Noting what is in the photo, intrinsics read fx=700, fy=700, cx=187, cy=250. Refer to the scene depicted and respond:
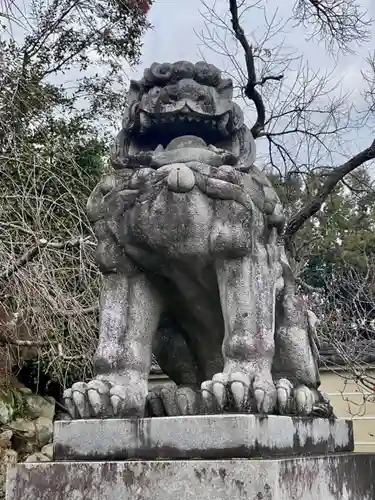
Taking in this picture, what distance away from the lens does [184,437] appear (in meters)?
1.97

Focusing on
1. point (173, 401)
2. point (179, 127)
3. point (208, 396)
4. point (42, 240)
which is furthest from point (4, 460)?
point (208, 396)

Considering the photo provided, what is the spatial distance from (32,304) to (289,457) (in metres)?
3.45

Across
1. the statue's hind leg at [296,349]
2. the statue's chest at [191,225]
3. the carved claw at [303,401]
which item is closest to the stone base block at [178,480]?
the carved claw at [303,401]

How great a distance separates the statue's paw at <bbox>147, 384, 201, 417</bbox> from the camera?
7.30 feet

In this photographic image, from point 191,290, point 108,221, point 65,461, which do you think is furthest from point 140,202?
point 65,461

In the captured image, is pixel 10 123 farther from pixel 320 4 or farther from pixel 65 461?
pixel 320 4

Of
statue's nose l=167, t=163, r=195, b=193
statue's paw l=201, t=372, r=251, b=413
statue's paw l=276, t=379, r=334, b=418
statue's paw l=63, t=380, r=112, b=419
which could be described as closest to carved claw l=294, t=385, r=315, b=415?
statue's paw l=276, t=379, r=334, b=418

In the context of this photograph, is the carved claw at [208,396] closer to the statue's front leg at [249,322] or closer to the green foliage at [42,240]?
the statue's front leg at [249,322]

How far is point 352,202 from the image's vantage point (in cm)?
1852

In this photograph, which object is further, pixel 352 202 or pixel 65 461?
pixel 352 202

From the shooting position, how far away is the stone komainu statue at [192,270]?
7.13 feet

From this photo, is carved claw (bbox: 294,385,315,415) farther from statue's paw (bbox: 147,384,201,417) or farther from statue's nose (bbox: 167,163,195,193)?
statue's nose (bbox: 167,163,195,193)

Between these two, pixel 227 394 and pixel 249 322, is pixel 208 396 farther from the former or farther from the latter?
pixel 249 322

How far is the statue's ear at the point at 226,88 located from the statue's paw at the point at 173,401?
3.41 feet
